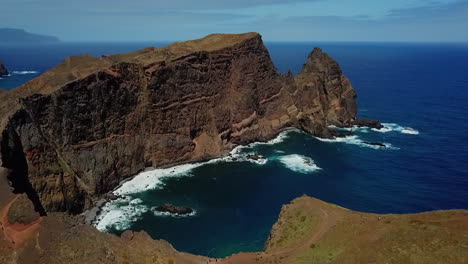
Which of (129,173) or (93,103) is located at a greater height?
(93,103)

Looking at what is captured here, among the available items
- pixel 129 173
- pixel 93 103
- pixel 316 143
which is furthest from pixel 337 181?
pixel 93 103

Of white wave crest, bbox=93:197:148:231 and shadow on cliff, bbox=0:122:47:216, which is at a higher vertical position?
shadow on cliff, bbox=0:122:47:216

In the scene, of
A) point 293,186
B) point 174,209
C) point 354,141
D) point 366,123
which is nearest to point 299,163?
point 293,186

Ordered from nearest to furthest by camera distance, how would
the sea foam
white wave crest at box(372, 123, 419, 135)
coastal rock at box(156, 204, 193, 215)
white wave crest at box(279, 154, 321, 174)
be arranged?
1. the sea foam
2. coastal rock at box(156, 204, 193, 215)
3. white wave crest at box(279, 154, 321, 174)
4. white wave crest at box(372, 123, 419, 135)

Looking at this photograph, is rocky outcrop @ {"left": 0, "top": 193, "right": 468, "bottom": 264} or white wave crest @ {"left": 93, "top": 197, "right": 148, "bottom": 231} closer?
rocky outcrop @ {"left": 0, "top": 193, "right": 468, "bottom": 264}

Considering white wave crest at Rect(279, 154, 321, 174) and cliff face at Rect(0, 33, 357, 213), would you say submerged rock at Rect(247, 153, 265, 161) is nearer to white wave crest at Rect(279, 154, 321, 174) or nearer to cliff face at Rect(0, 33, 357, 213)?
white wave crest at Rect(279, 154, 321, 174)

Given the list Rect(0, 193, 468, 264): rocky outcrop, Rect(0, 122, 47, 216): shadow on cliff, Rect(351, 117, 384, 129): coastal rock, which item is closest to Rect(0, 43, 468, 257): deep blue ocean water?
Rect(351, 117, 384, 129): coastal rock

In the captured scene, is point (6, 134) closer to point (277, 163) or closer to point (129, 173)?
point (129, 173)

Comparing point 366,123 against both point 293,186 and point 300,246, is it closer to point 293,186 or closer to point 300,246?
point 293,186
